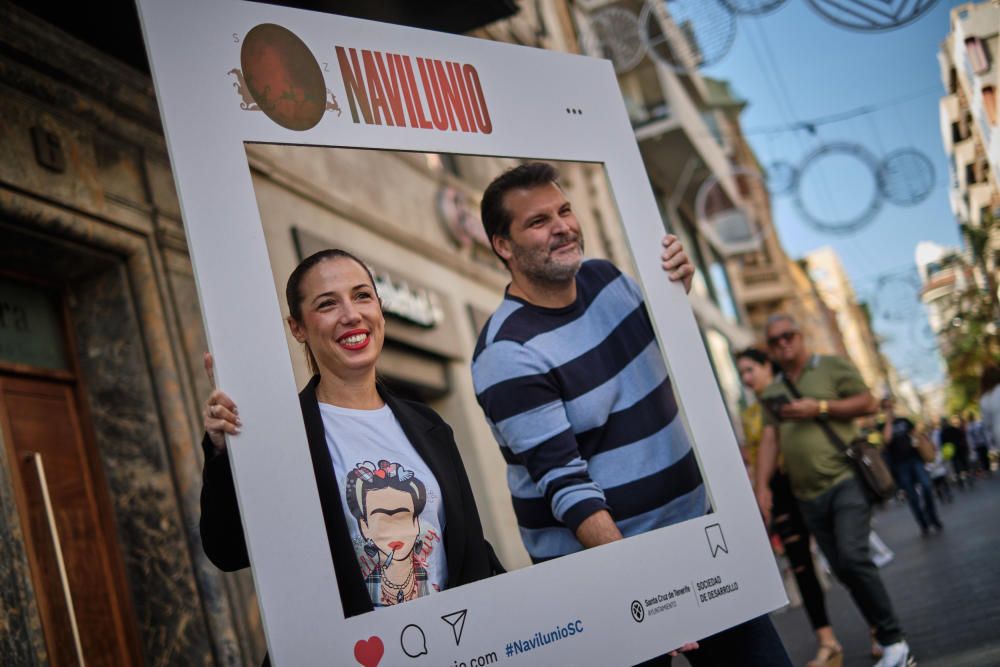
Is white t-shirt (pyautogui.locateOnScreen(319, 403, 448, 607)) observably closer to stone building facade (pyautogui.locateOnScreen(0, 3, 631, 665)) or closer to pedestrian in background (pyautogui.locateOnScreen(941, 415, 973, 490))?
stone building facade (pyautogui.locateOnScreen(0, 3, 631, 665))

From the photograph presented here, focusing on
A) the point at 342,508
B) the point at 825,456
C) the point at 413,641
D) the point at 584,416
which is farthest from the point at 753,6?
the point at 413,641

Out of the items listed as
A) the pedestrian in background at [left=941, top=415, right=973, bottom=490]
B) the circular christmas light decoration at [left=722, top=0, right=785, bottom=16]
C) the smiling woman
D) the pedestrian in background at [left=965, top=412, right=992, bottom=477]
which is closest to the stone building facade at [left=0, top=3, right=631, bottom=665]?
the smiling woman

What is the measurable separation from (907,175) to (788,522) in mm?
5485

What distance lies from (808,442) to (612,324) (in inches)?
110

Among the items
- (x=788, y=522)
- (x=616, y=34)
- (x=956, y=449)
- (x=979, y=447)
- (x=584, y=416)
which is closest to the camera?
(x=584, y=416)

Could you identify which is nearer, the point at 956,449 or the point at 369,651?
the point at 369,651

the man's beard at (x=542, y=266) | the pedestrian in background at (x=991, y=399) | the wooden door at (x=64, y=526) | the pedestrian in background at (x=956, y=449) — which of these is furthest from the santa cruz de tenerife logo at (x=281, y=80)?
the pedestrian in background at (x=956, y=449)

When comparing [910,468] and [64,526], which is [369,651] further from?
[910,468]

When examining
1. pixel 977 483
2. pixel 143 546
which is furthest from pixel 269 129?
pixel 977 483

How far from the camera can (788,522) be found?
234 inches

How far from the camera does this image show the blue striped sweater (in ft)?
9.08

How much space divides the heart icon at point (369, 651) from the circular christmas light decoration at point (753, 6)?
480 centimetres

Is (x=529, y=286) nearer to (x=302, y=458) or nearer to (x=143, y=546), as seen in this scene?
(x=302, y=458)

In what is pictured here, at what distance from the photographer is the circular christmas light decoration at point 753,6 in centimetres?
594
